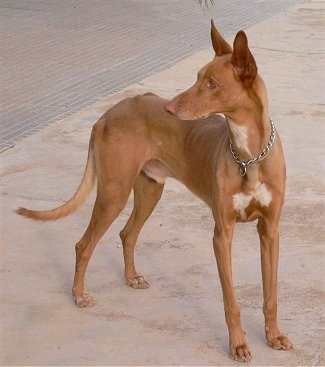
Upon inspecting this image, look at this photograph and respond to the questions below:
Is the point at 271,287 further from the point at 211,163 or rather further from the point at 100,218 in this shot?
the point at 100,218

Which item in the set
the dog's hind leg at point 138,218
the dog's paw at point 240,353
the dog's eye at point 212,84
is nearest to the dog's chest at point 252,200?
the dog's eye at point 212,84

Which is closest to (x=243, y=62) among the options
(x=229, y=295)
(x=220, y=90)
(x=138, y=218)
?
(x=220, y=90)

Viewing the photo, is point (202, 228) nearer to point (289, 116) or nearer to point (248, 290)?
point (248, 290)

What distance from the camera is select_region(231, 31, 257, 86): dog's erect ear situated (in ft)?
14.8

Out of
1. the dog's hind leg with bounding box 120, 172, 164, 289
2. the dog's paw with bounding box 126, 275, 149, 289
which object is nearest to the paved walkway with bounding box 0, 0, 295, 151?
the dog's hind leg with bounding box 120, 172, 164, 289

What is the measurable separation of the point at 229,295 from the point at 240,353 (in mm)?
289

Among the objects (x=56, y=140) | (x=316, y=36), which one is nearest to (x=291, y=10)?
(x=316, y=36)

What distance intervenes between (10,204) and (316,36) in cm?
674

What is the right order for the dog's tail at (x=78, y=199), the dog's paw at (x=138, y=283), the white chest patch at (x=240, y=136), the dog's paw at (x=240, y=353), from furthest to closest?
the dog's paw at (x=138, y=283) → the dog's tail at (x=78, y=199) → the dog's paw at (x=240, y=353) → the white chest patch at (x=240, y=136)

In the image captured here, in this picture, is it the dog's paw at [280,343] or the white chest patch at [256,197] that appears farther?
the dog's paw at [280,343]

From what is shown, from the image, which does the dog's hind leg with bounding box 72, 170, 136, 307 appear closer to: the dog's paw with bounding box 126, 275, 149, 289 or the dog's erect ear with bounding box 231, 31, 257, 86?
the dog's paw with bounding box 126, 275, 149, 289

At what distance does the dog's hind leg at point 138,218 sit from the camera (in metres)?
5.74

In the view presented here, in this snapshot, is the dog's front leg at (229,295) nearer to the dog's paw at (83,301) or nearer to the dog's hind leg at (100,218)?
the dog's hind leg at (100,218)

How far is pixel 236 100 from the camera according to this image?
15.1 feet
